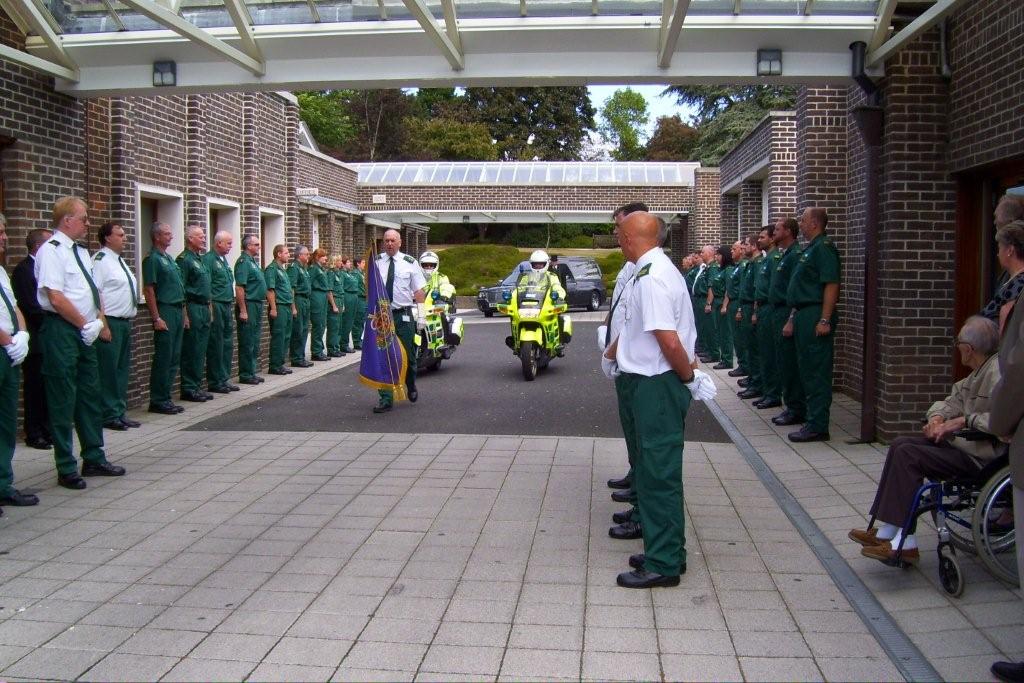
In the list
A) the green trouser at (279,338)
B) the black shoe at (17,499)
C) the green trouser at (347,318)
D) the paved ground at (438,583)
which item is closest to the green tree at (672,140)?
the green trouser at (347,318)

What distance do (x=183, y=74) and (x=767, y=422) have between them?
22.6 feet

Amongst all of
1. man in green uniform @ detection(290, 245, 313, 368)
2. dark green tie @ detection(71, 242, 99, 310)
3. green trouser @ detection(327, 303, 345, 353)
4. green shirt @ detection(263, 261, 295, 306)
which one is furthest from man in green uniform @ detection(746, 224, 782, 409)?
green trouser @ detection(327, 303, 345, 353)

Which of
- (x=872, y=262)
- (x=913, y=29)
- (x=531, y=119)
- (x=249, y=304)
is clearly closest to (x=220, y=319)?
(x=249, y=304)

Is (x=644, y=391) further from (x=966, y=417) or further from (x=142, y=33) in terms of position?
(x=142, y=33)

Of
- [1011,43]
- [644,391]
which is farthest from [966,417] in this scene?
[1011,43]

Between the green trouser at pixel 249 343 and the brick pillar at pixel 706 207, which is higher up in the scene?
the brick pillar at pixel 706 207

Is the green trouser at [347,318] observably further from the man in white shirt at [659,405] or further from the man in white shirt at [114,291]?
the man in white shirt at [659,405]

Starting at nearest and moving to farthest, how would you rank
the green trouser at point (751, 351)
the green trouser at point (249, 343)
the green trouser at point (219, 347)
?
1. the green trouser at point (751, 351)
2. the green trouser at point (219, 347)
3. the green trouser at point (249, 343)

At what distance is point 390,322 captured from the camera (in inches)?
416

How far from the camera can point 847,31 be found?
824 cm

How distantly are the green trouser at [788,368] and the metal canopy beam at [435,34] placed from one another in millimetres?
3948

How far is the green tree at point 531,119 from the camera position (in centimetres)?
5603

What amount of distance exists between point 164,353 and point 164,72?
3.14m

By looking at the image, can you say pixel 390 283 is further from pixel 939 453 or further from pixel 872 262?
pixel 939 453
